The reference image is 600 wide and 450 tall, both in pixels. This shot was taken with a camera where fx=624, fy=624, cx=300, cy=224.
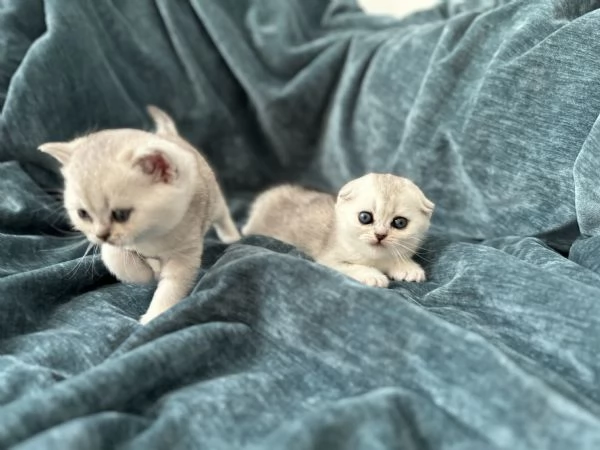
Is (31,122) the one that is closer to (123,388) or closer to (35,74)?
(35,74)

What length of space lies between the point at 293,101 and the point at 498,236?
30.2 inches

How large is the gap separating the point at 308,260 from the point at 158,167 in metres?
0.34

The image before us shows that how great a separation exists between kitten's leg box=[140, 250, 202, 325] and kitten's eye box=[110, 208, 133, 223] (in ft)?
0.65

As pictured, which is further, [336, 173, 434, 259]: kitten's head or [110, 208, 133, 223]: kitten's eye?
[336, 173, 434, 259]: kitten's head

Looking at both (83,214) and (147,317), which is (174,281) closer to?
(147,317)

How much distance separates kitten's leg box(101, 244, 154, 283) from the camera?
130 centimetres

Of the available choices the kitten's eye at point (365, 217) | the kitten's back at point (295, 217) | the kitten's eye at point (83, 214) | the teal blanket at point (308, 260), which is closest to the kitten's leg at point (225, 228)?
the kitten's back at point (295, 217)

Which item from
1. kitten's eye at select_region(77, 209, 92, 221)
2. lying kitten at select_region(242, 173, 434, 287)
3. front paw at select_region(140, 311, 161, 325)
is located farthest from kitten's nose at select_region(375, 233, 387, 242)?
kitten's eye at select_region(77, 209, 92, 221)

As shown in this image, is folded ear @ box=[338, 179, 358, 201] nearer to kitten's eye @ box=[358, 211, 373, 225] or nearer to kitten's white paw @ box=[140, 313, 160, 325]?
kitten's eye @ box=[358, 211, 373, 225]

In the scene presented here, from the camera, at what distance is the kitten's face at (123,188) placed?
1100 mm

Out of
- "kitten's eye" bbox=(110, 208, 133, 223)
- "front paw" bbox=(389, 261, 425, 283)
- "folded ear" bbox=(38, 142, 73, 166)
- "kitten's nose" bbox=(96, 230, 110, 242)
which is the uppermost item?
"folded ear" bbox=(38, 142, 73, 166)

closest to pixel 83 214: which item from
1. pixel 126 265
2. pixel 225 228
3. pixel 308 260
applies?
pixel 126 265

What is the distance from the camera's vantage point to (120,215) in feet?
3.67

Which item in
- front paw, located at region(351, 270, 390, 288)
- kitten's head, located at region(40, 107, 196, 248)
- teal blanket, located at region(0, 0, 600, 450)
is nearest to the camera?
teal blanket, located at region(0, 0, 600, 450)
